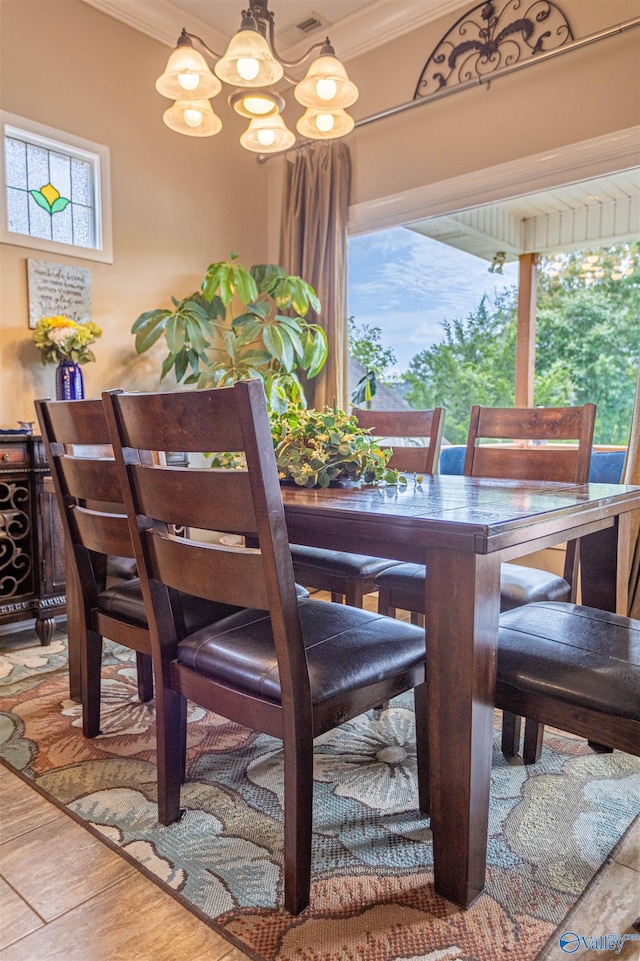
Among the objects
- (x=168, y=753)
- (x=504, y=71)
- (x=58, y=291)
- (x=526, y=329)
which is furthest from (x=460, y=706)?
(x=526, y=329)

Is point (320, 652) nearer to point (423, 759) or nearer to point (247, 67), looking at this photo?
point (423, 759)

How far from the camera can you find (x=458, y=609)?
1.11 meters

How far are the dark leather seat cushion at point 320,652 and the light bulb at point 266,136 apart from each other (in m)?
1.97

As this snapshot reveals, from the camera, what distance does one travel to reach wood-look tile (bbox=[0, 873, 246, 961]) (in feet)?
3.52

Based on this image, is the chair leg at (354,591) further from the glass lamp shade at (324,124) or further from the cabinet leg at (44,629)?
the glass lamp shade at (324,124)

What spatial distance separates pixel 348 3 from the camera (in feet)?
11.5

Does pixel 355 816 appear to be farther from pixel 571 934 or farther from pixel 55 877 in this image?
pixel 55 877

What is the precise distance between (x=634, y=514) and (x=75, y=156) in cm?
342

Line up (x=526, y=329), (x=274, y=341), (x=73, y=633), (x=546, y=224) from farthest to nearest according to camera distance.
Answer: (x=546, y=224) < (x=526, y=329) < (x=274, y=341) < (x=73, y=633)

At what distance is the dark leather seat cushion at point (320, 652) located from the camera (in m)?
1.20

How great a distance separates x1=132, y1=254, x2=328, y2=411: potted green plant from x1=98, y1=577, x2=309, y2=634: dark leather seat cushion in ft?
5.93

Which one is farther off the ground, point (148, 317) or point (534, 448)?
point (148, 317)

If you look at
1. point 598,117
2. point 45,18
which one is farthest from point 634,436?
point 45,18

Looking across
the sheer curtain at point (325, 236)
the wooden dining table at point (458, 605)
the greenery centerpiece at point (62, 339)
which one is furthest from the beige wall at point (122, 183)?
the wooden dining table at point (458, 605)
